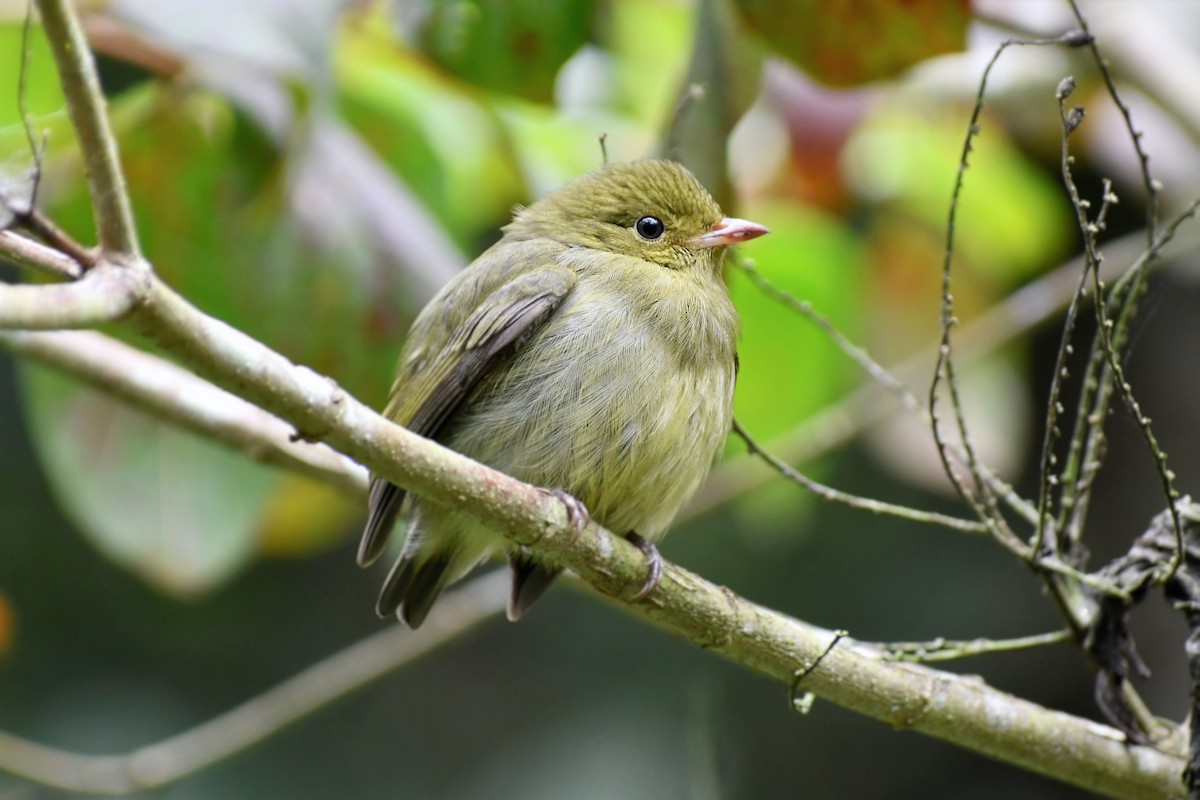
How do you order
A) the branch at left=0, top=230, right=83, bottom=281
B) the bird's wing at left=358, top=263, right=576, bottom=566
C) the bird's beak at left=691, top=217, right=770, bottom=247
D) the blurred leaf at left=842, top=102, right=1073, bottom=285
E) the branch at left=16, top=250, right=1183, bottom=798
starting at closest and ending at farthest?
the branch at left=0, top=230, right=83, bottom=281, the branch at left=16, top=250, right=1183, bottom=798, the bird's wing at left=358, top=263, right=576, bottom=566, the bird's beak at left=691, top=217, right=770, bottom=247, the blurred leaf at left=842, top=102, right=1073, bottom=285

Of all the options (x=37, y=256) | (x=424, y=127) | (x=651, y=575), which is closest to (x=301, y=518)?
(x=424, y=127)

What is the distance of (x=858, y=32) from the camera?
3.26 metres

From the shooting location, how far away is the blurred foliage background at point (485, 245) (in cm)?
336

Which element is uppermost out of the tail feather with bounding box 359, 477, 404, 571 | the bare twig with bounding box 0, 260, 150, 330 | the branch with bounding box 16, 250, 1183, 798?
the bare twig with bounding box 0, 260, 150, 330

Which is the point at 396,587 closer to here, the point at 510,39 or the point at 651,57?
the point at 510,39

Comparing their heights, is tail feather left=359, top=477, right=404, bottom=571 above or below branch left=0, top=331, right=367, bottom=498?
above

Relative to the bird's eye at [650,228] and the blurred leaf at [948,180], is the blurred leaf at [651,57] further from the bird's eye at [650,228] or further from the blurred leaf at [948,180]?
the bird's eye at [650,228]

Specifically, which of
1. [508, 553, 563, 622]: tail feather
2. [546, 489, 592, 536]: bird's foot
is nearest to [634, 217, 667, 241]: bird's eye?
[508, 553, 563, 622]: tail feather

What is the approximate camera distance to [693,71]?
330 centimetres

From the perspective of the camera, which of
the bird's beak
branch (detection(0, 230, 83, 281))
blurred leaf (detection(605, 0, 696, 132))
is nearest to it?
branch (detection(0, 230, 83, 281))

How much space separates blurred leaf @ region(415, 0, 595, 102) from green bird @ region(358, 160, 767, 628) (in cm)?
43

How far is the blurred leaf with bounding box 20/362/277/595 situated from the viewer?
3.65 meters

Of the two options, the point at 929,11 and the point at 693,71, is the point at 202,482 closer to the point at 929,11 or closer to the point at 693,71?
the point at 693,71

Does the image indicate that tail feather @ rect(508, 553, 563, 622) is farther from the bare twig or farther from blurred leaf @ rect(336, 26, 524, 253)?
the bare twig
